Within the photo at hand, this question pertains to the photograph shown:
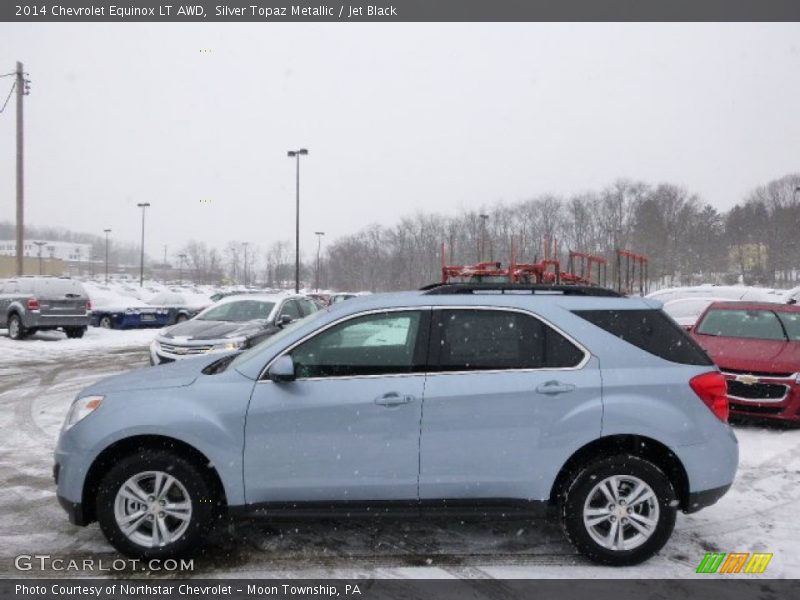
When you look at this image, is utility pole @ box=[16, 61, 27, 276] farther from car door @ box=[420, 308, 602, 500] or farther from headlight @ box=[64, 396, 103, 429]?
car door @ box=[420, 308, 602, 500]

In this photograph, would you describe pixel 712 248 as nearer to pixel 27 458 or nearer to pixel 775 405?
pixel 775 405

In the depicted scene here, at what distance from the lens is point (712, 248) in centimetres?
7450

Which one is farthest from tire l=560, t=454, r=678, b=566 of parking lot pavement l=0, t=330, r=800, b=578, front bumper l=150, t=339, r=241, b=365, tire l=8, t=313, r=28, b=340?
tire l=8, t=313, r=28, b=340

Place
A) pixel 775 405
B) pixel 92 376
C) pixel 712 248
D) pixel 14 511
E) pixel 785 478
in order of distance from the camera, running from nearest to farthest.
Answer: pixel 14 511 < pixel 785 478 < pixel 775 405 < pixel 92 376 < pixel 712 248

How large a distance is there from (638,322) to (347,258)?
86879mm

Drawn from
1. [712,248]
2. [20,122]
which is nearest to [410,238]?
[712,248]

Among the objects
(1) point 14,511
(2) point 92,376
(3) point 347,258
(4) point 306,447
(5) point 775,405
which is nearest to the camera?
(4) point 306,447

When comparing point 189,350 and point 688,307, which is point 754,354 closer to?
point 688,307

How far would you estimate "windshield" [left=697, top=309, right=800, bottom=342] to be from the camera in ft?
28.2

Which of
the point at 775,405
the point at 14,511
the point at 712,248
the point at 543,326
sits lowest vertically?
the point at 14,511

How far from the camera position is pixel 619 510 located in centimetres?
388

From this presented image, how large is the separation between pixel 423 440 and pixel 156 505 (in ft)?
5.64

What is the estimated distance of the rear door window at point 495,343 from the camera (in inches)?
155

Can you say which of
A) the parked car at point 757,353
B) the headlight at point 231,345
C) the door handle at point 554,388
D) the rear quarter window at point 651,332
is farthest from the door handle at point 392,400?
the headlight at point 231,345
